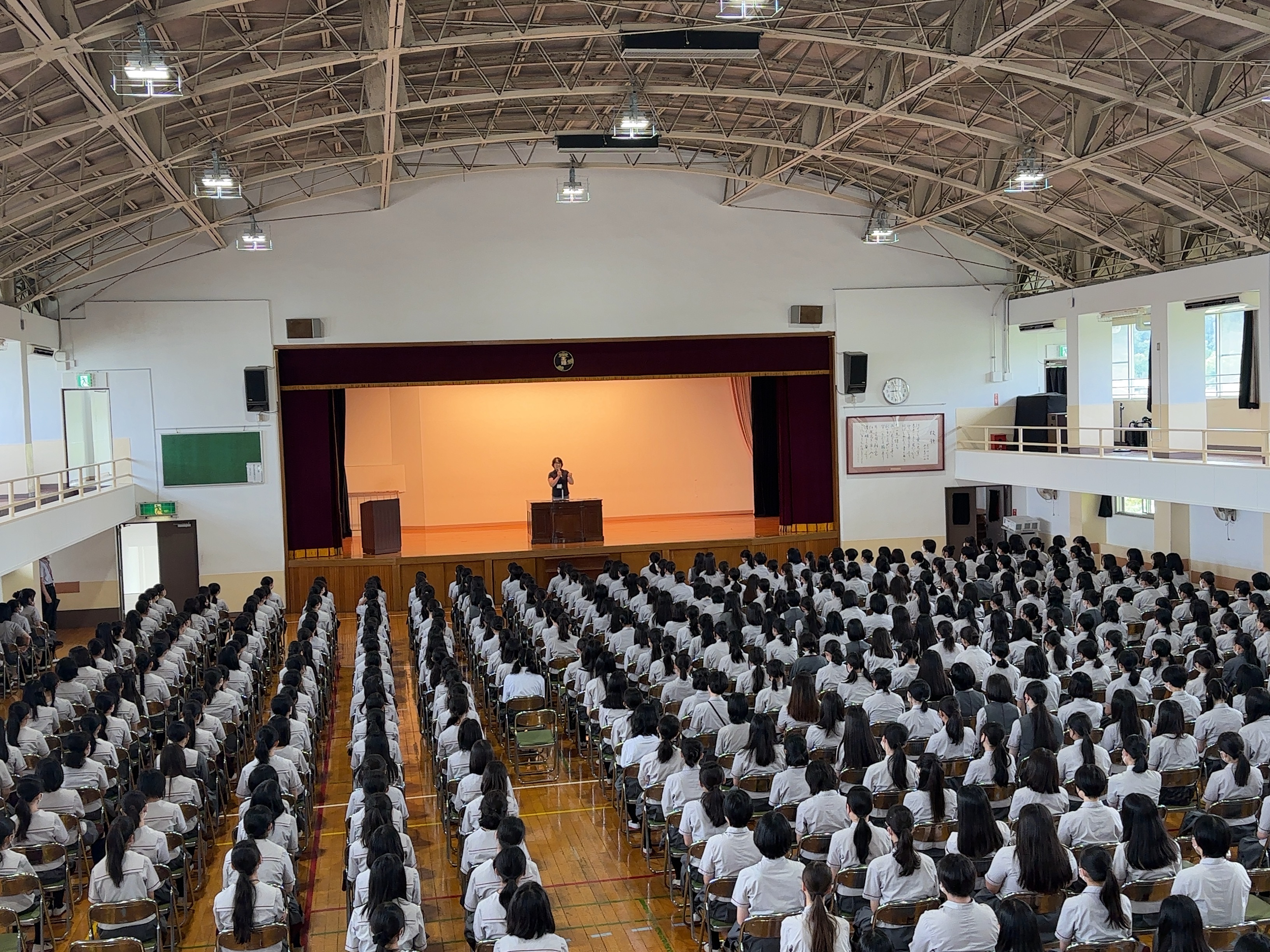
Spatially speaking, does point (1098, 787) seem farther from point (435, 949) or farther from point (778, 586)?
point (778, 586)

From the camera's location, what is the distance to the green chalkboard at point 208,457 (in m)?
20.0

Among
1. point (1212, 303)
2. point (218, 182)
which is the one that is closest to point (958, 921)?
point (218, 182)

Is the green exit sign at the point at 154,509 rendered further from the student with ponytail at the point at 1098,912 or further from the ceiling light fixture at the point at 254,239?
the student with ponytail at the point at 1098,912

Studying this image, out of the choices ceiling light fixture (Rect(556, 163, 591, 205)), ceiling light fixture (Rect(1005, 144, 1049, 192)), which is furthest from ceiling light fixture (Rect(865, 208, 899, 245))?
ceiling light fixture (Rect(556, 163, 591, 205))

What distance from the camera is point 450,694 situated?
9.21m

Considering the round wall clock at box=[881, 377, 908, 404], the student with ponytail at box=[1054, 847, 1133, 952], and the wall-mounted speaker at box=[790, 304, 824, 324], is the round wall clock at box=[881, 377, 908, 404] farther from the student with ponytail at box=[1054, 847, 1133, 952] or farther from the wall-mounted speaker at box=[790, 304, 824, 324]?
the student with ponytail at box=[1054, 847, 1133, 952]

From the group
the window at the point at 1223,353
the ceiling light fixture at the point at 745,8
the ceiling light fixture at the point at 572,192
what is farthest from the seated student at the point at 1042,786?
the window at the point at 1223,353

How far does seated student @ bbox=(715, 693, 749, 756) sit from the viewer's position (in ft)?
27.8

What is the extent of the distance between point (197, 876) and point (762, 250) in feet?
53.2

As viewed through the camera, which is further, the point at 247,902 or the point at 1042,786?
the point at 1042,786

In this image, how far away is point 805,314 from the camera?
21.7 metres

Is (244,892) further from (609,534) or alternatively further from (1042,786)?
(609,534)

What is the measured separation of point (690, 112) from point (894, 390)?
22.7 feet

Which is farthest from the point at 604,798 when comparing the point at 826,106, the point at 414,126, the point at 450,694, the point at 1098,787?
the point at 414,126
